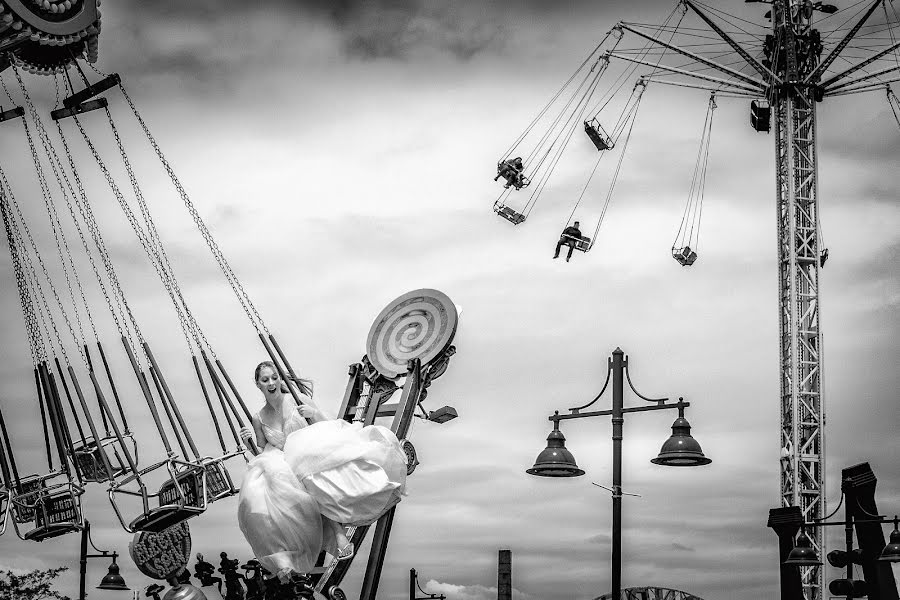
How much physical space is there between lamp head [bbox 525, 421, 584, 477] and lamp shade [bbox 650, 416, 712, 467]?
1060mm

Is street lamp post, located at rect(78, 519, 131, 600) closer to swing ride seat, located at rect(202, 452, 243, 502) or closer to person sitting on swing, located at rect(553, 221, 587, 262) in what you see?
swing ride seat, located at rect(202, 452, 243, 502)

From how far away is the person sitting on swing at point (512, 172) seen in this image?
25766 mm

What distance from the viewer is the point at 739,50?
95.4 feet

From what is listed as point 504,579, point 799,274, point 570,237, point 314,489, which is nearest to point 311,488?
point 314,489

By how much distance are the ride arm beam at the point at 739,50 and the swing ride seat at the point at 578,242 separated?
6245 mm

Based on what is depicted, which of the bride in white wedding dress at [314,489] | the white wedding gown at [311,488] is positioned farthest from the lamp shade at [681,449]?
the white wedding gown at [311,488]

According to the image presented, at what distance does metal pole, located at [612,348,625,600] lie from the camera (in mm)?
15703

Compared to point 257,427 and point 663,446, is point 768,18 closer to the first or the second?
point 663,446

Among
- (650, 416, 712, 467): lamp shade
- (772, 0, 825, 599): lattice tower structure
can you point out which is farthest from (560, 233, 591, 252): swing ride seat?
(650, 416, 712, 467): lamp shade

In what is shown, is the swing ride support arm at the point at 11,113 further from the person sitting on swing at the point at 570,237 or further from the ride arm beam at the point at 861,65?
the ride arm beam at the point at 861,65

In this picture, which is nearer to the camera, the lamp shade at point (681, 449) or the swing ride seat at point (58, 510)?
the swing ride seat at point (58, 510)

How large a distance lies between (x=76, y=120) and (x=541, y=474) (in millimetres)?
7297

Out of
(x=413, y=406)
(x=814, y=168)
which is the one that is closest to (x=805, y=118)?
(x=814, y=168)

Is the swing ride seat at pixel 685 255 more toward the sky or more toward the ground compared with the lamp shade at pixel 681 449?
more toward the sky
